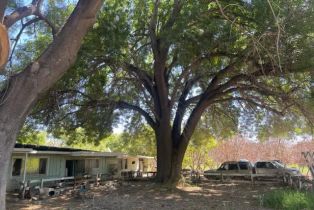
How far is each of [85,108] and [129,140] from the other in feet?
34.6

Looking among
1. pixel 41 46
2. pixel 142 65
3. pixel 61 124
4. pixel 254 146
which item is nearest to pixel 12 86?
pixel 41 46

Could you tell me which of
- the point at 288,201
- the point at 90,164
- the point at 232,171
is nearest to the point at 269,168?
the point at 232,171

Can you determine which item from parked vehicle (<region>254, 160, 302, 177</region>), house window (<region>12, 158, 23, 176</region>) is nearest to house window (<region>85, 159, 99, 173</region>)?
house window (<region>12, 158, 23, 176</region>)

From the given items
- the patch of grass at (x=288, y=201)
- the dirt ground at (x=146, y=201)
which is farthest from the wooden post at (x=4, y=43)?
the patch of grass at (x=288, y=201)

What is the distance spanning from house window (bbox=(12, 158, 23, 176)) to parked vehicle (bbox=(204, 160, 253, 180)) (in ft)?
44.2

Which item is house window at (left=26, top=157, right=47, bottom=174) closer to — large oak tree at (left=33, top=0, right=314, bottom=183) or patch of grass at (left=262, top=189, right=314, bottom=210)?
large oak tree at (left=33, top=0, right=314, bottom=183)

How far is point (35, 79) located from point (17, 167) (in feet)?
50.0

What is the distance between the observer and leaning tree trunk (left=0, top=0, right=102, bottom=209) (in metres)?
6.55

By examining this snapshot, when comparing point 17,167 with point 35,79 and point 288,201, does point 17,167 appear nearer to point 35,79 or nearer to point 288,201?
point 288,201

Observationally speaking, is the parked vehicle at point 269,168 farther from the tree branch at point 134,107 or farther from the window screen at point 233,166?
the tree branch at point 134,107

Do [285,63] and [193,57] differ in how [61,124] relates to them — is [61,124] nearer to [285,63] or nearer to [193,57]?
[193,57]

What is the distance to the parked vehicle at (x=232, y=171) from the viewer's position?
1060 inches

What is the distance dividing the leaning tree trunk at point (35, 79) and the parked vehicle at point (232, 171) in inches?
823

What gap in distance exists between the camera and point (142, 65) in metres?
19.3
